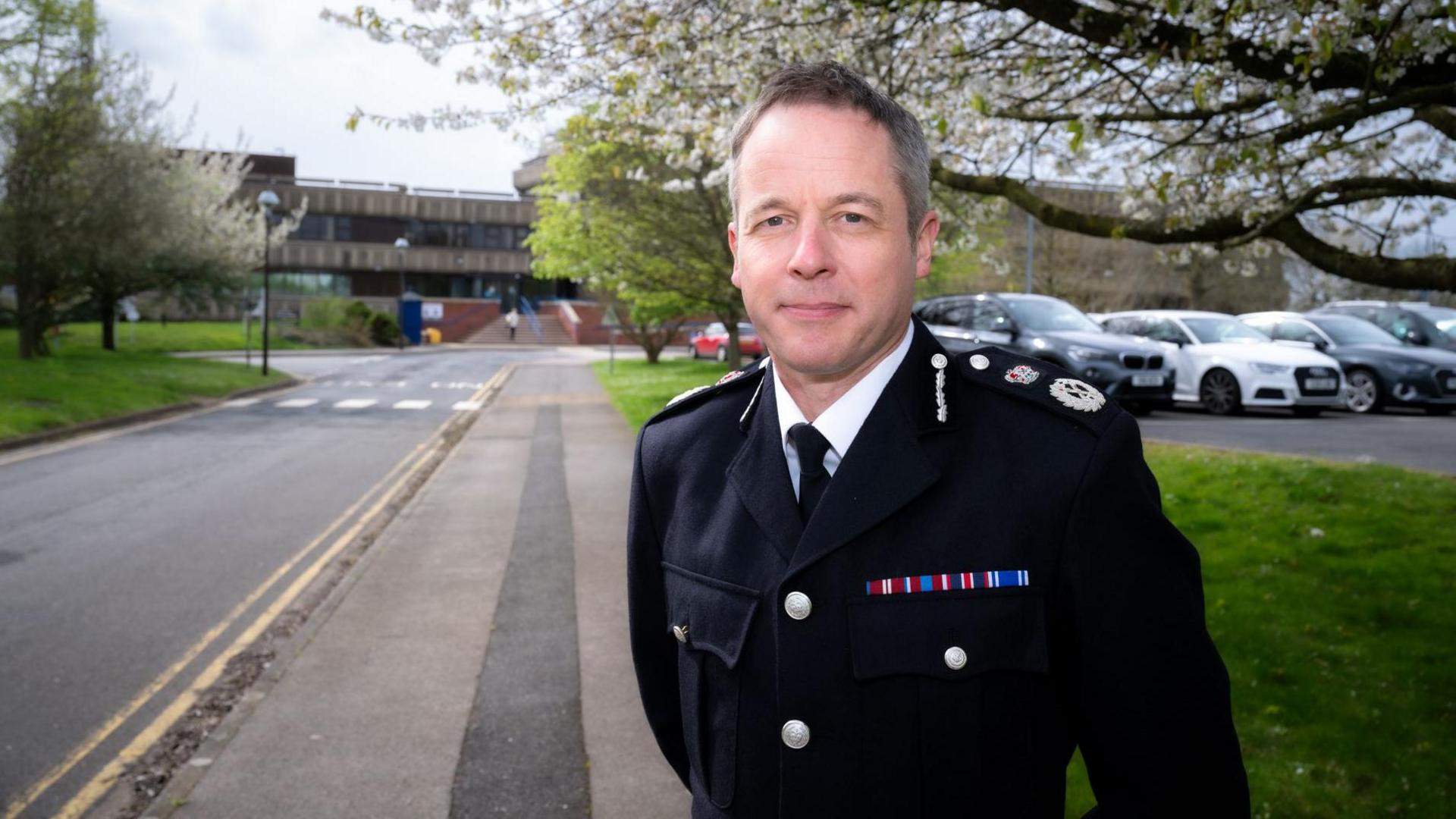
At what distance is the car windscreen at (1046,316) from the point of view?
57.9 feet

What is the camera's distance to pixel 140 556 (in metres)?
9.45

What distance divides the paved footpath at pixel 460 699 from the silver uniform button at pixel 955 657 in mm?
3161

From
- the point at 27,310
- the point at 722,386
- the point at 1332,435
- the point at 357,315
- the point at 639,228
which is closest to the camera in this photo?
the point at 722,386

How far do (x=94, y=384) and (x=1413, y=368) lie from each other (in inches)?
980

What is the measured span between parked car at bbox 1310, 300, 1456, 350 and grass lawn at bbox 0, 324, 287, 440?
76.6 feet

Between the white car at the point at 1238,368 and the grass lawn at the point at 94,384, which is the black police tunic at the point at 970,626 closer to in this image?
the white car at the point at 1238,368

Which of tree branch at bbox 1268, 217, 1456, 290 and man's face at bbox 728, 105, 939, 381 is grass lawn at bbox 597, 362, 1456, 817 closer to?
tree branch at bbox 1268, 217, 1456, 290

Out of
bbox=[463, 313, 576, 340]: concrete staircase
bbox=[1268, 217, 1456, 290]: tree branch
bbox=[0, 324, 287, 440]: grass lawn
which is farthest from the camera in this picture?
bbox=[463, 313, 576, 340]: concrete staircase

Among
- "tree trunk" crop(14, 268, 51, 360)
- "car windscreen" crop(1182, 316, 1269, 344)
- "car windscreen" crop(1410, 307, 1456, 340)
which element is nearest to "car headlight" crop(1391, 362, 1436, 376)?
"car windscreen" crop(1182, 316, 1269, 344)

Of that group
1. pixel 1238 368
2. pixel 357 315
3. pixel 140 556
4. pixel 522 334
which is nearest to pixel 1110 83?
pixel 140 556

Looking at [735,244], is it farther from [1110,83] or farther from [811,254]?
[1110,83]

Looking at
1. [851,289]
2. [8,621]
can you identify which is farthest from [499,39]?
[851,289]

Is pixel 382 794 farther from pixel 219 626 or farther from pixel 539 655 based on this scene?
pixel 219 626

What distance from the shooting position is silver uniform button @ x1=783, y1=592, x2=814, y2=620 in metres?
1.78
